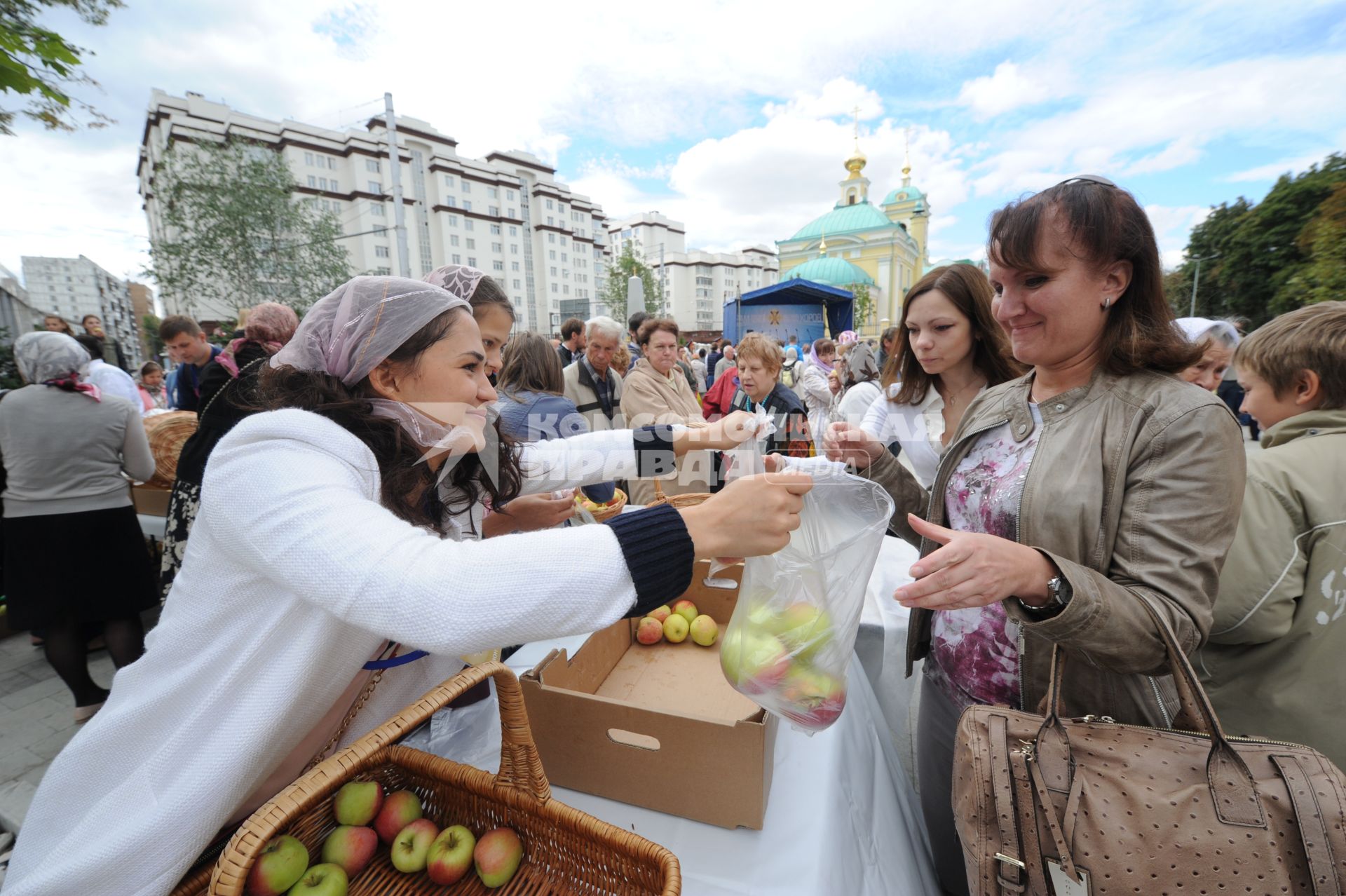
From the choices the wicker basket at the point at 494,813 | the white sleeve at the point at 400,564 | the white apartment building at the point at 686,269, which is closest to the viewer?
the white sleeve at the point at 400,564

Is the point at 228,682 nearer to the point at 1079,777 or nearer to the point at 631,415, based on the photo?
the point at 1079,777

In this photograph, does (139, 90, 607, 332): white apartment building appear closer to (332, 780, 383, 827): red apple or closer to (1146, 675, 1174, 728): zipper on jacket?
(332, 780, 383, 827): red apple

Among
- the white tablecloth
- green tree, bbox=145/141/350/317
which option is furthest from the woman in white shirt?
green tree, bbox=145/141/350/317

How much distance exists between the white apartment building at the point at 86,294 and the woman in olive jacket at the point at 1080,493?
7171 centimetres

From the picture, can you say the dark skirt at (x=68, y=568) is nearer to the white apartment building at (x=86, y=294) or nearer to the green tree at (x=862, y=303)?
the green tree at (x=862, y=303)

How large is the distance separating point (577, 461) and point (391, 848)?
1172mm

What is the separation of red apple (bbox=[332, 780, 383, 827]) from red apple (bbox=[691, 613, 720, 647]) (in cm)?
106

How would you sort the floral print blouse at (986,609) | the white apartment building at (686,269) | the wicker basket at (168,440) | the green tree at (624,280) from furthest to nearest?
the white apartment building at (686,269) < the green tree at (624,280) < the wicker basket at (168,440) < the floral print blouse at (986,609)

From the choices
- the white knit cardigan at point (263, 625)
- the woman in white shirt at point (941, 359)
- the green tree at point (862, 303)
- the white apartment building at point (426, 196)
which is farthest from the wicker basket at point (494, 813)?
the white apartment building at point (426, 196)

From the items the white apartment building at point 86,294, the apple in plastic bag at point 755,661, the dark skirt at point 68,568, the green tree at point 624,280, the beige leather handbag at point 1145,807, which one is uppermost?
the white apartment building at point 86,294

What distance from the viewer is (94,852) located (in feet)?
2.94

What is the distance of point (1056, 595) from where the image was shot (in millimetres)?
1014

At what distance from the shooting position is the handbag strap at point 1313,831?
836 mm

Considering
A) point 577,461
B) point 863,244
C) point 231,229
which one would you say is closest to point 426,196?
point 231,229
